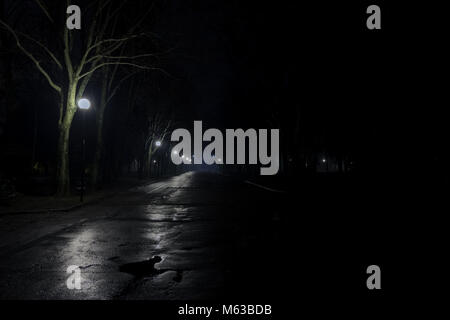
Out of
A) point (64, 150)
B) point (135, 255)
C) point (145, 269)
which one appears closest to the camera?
point (145, 269)

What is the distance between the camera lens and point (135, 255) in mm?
7992

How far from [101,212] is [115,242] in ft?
22.4

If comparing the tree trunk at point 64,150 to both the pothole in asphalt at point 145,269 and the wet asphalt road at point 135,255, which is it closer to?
the wet asphalt road at point 135,255

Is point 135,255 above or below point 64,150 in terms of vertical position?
below

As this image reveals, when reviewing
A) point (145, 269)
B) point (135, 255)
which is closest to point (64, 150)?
point (135, 255)

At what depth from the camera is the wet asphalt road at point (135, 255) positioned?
18.7 feet

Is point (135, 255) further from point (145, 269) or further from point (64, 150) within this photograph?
point (64, 150)

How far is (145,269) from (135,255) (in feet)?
4.11

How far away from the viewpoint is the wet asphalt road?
5.69m

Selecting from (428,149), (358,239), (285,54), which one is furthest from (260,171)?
(358,239)

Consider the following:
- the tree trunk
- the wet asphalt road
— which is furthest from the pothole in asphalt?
the tree trunk

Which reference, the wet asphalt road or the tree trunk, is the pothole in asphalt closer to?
the wet asphalt road
